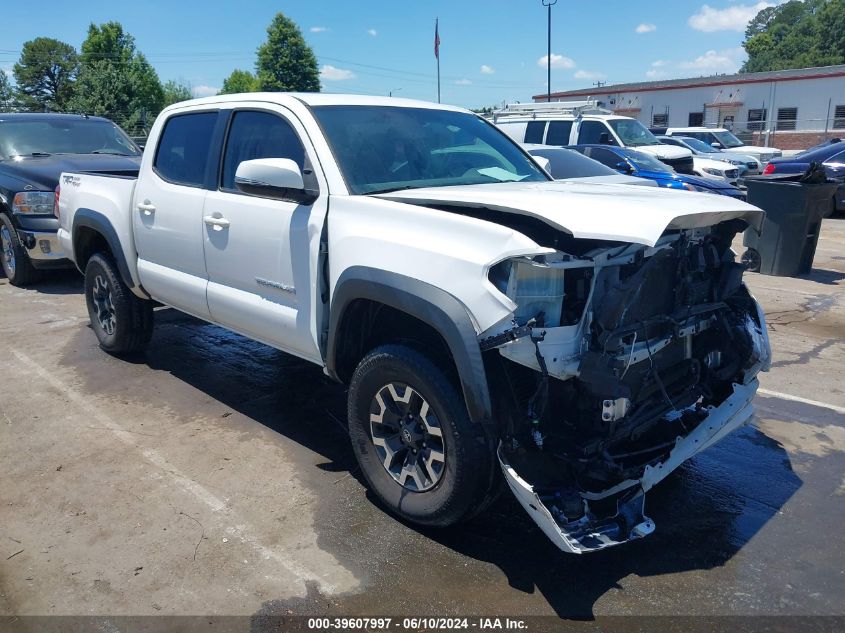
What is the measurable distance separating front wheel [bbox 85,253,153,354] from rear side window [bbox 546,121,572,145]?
11.0m

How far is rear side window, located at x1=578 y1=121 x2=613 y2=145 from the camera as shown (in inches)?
587

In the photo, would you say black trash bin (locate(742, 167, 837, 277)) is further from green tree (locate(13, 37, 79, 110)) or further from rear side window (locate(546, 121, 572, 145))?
green tree (locate(13, 37, 79, 110))

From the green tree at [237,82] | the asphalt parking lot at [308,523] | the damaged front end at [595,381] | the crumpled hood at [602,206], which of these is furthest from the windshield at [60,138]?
the green tree at [237,82]

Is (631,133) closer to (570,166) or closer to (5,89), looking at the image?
(570,166)

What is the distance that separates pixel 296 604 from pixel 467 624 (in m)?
0.73

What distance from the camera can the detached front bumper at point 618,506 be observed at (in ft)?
9.25

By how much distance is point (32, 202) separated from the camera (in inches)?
330

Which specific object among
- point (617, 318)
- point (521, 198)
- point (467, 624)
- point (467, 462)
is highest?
point (521, 198)

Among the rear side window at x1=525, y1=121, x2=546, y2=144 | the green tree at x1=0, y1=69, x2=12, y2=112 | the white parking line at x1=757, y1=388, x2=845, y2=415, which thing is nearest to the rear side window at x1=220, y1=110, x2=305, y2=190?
the white parking line at x1=757, y1=388, x2=845, y2=415

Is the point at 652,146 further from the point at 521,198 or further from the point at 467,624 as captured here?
the point at 467,624

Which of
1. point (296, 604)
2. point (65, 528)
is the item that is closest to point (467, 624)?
point (296, 604)

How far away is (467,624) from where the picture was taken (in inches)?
113

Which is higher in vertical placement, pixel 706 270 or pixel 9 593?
pixel 706 270

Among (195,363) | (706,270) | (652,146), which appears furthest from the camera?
(652,146)
